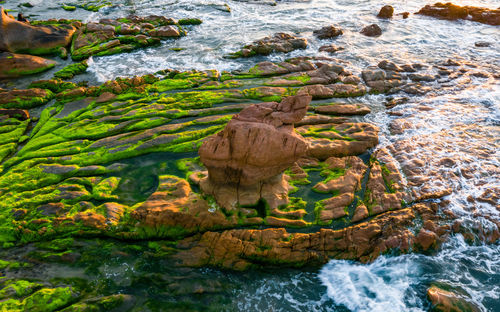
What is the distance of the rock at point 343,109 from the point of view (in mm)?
14797

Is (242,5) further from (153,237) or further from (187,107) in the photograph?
(153,237)

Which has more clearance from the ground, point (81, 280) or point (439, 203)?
point (439, 203)

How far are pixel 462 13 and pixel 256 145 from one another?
95.8ft

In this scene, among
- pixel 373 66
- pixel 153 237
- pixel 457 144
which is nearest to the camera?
pixel 153 237

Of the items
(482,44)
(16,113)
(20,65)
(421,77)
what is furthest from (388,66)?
(20,65)

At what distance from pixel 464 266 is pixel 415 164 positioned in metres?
4.11

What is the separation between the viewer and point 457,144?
1279 cm

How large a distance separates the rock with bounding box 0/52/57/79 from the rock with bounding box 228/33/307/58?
1197 centimetres

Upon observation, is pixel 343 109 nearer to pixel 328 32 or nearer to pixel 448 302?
pixel 448 302

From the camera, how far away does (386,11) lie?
92.4ft

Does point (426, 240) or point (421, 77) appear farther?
point (421, 77)

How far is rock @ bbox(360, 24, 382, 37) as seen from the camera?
2439cm

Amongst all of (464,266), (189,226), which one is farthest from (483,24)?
(189,226)

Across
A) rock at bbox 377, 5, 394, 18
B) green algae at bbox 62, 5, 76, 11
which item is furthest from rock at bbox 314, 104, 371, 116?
green algae at bbox 62, 5, 76, 11
